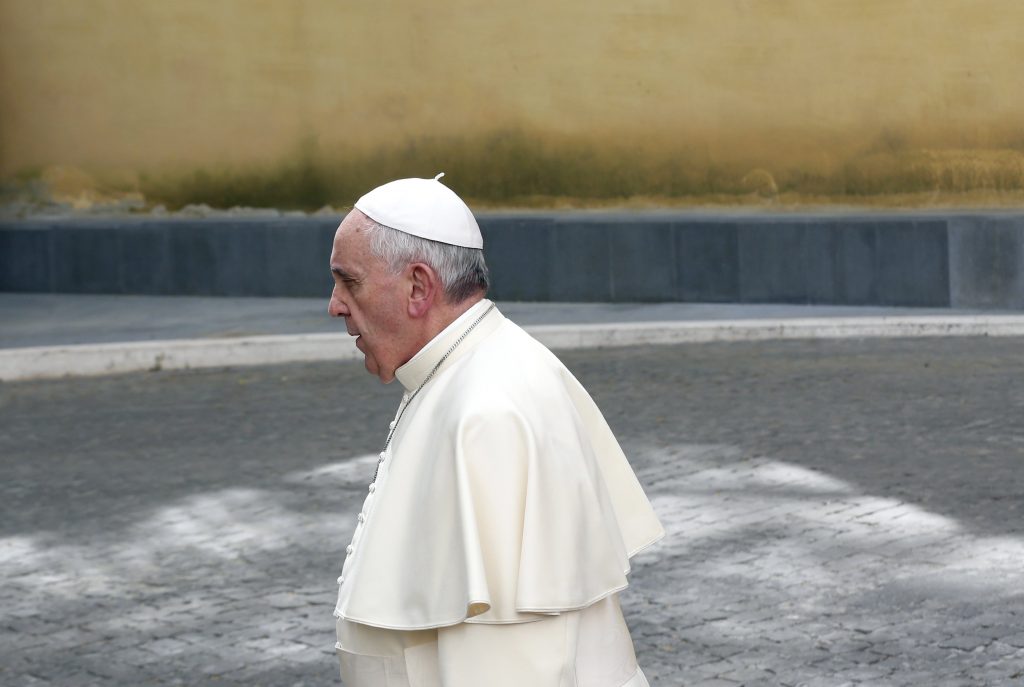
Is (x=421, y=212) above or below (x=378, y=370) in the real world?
above

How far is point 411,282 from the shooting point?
2732 mm

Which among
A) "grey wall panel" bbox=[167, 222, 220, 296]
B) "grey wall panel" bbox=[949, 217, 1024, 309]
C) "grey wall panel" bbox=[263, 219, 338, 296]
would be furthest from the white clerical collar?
"grey wall panel" bbox=[167, 222, 220, 296]

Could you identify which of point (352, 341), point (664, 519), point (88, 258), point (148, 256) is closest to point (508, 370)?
point (664, 519)

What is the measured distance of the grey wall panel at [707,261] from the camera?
15344 millimetres

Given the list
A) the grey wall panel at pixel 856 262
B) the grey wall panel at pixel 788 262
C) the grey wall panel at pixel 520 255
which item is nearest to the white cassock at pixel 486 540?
the grey wall panel at pixel 856 262

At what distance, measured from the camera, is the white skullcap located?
2.70 m

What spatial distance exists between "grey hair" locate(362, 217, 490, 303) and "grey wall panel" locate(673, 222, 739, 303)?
12713 millimetres

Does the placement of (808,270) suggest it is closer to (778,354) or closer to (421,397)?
(778,354)

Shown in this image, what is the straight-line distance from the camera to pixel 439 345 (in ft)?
8.93

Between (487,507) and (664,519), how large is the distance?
4845mm

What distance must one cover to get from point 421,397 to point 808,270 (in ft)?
41.7

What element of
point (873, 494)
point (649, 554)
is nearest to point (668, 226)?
point (873, 494)

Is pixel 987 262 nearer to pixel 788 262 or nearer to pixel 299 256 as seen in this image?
pixel 788 262

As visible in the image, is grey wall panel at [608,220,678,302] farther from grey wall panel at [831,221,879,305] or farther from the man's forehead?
the man's forehead
